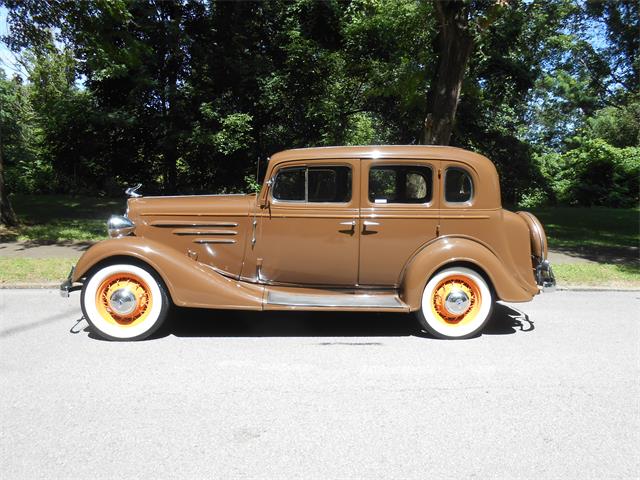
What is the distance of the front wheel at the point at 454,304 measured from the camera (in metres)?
5.01

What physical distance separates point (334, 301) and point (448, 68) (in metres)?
6.89

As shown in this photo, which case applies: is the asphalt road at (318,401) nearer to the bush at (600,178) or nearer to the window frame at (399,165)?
the window frame at (399,165)

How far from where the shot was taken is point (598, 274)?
811 cm

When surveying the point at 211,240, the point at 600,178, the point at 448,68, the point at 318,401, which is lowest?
the point at 318,401

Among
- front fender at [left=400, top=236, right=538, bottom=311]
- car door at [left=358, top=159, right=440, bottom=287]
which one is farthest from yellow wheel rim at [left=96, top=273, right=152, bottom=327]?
front fender at [left=400, top=236, right=538, bottom=311]

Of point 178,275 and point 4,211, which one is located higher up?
point 4,211

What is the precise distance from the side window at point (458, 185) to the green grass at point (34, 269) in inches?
216

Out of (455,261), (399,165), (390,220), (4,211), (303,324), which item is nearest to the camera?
(455,261)

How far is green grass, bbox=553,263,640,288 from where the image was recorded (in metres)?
7.67

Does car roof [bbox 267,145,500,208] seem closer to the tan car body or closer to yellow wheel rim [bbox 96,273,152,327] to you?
the tan car body

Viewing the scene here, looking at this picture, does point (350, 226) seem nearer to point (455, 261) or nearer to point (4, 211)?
point (455, 261)

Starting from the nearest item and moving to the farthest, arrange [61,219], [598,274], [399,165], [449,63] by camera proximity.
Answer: [399,165], [598,274], [449,63], [61,219]

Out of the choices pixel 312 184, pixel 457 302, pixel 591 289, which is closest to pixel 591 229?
pixel 591 289

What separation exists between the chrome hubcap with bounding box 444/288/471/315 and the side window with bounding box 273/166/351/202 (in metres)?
1.43
